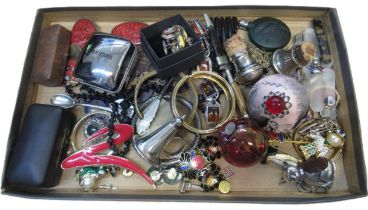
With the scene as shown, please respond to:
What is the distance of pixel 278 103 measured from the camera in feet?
3.09

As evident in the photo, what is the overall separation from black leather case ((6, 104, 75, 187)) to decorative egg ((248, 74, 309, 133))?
618 millimetres

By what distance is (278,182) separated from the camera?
41.7 inches

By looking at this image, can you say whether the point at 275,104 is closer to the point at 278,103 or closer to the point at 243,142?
the point at 278,103

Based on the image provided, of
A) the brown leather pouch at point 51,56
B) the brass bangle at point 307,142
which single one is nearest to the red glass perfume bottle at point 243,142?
the brass bangle at point 307,142

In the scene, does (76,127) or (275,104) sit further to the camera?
(76,127)

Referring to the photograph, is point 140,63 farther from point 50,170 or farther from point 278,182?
point 278,182

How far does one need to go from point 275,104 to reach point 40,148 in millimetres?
727

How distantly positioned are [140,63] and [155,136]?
30 centimetres

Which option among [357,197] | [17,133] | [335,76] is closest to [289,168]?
[357,197]

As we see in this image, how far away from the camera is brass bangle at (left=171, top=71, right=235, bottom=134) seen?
3.40 ft

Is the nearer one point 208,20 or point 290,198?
point 290,198

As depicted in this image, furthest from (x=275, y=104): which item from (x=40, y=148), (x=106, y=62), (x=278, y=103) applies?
(x=40, y=148)

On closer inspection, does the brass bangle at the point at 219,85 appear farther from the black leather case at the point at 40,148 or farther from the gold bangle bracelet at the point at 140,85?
the black leather case at the point at 40,148

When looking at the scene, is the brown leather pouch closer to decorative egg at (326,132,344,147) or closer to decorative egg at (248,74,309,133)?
decorative egg at (248,74,309,133)
